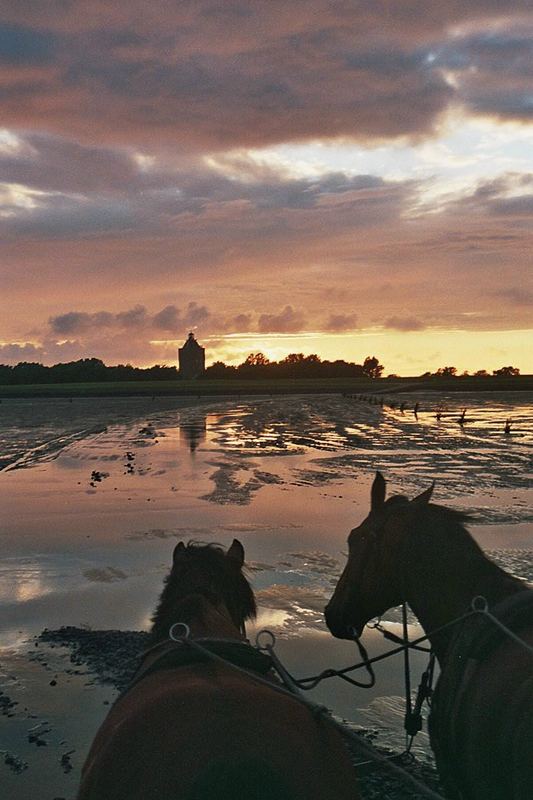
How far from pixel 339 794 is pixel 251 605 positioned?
1.81m

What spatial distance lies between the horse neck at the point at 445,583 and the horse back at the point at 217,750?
1.44m

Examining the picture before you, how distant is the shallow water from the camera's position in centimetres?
663

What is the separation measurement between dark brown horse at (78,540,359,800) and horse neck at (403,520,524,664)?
131cm

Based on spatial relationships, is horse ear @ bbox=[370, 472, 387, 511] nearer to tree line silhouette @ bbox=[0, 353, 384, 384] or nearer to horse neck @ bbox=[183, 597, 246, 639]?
horse neck @ bbox=[183, 597, 246, 639]

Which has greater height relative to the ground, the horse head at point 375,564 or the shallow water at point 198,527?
the horse head at point 375,564

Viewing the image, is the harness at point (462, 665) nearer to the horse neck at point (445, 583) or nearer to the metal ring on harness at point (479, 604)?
the metal ring on harness at point (479, 604)

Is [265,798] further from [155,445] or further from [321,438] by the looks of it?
[321,438]

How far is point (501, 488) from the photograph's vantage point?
18609 millimetres

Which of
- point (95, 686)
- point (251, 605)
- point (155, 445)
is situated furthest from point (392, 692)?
point (155, 445)

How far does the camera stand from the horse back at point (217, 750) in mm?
2521

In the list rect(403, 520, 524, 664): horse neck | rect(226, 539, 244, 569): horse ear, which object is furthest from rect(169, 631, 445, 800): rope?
rect(226, 539, 244, 569): horse ear

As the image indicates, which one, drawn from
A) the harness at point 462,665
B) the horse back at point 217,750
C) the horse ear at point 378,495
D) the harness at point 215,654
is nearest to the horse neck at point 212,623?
the harness at point 215,654

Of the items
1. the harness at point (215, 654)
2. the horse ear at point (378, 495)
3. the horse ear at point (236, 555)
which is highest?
the horse ear at point (378, 495)

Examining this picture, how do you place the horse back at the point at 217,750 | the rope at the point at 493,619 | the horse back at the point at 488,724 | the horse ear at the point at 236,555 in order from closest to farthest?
1. the horse back at the point at 217,750
2. the horse back at the point at 488,724
3. the rope at the point at 493,619
4. the horse ear at the point at 236,555
